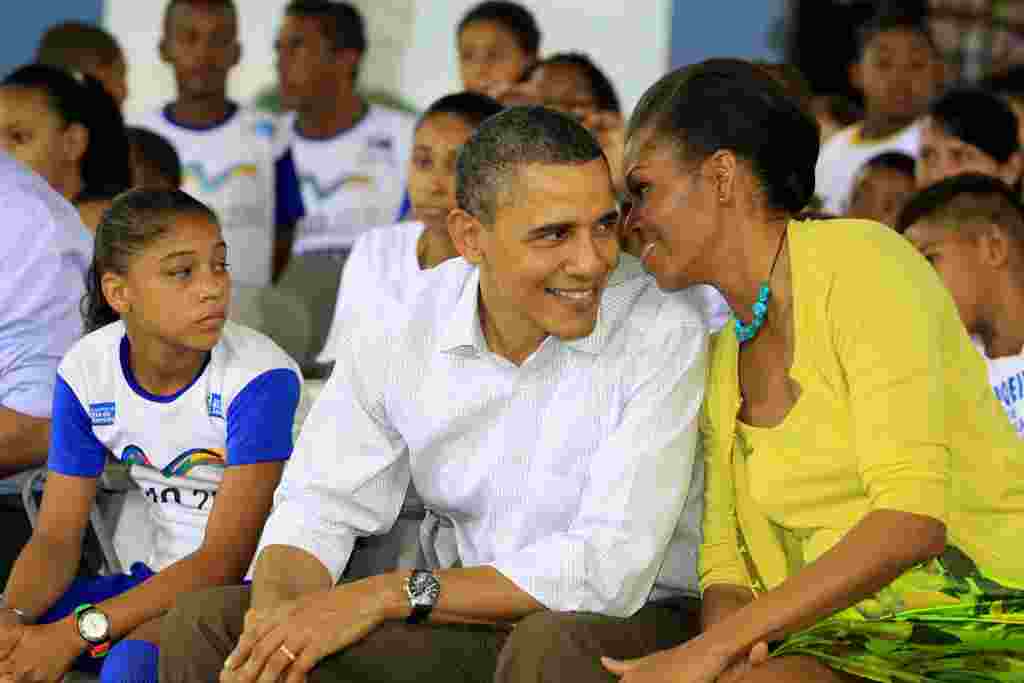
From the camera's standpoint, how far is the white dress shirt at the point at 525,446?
249cm

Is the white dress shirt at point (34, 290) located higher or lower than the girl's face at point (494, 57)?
lower

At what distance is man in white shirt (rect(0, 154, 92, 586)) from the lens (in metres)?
3.21

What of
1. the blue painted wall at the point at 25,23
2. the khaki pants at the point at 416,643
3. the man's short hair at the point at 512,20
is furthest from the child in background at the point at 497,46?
the khaki pants at the point at 416,643

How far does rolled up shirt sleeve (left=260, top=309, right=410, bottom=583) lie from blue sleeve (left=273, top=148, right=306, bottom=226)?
2.68m

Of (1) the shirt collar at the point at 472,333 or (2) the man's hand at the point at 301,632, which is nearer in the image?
(2) the man's hand at the point at 301,632

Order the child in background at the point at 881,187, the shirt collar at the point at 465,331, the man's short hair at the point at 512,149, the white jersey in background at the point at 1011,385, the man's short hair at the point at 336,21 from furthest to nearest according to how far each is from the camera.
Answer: the man's short hair at the point at 336,21
the child in background at the point at 881,187
the white jersey in background at the point at 1011,385
the shirt collar at the point at 465,331
the man's short hair at the point at 512,149

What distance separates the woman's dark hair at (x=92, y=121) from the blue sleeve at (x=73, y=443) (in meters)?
1.05

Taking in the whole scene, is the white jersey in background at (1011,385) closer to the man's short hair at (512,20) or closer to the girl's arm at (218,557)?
the girl's arm at (218,557)

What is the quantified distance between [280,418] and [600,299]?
0.67 metres

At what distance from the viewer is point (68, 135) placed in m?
3.93

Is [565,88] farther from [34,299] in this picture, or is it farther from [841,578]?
[841,578]

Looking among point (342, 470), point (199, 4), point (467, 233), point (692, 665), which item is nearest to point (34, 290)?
point (342, 470)

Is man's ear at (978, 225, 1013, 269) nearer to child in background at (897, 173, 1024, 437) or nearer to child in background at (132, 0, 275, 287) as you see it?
child in background at (897, 173, 1024, 437)

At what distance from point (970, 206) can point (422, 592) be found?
149 centimetres
